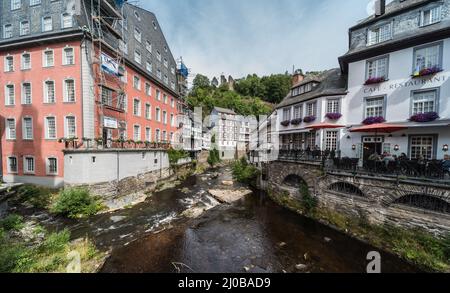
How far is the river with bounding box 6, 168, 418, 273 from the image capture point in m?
7.58

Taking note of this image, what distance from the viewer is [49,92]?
1495cm

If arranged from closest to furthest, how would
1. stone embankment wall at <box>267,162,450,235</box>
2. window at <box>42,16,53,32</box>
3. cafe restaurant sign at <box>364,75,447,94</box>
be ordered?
1. stone embankment wall at <box>267,162,450,235</box>
2. cafe restaurant sign at <box>364,75,447,94</box>
3. window at <box>42,16,53,32</box>

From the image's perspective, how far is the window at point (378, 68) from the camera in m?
12.9

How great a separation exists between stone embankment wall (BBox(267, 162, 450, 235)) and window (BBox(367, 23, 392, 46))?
1057 centimetres

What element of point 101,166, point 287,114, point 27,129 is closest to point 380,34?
point 287,114

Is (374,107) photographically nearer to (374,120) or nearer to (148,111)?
(374,120)

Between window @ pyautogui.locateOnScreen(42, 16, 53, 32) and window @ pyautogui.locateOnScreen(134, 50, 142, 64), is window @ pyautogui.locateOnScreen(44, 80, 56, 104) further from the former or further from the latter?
window @ pyautogui.locateOnScreen(134, 50, 142, 64)

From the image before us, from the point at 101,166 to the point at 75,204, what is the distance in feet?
9.73

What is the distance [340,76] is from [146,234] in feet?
65.9

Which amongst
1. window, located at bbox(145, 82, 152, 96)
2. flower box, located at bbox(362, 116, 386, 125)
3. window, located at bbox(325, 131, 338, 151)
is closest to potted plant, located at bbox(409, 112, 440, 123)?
flower box, located at bbox(362, 116, 386, 125)

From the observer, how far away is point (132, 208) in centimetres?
1340

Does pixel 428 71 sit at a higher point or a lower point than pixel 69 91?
higher

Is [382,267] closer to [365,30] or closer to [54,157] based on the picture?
[365,30]
